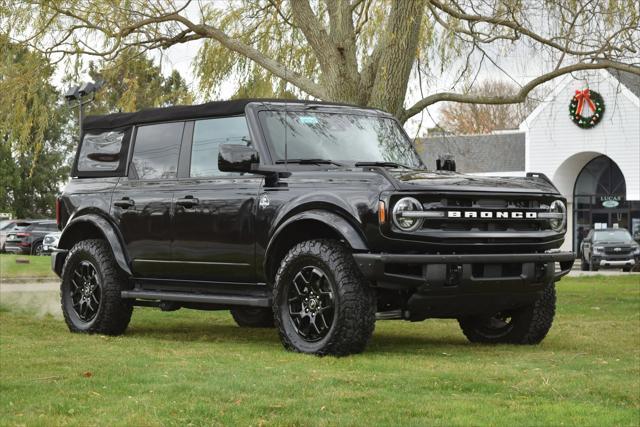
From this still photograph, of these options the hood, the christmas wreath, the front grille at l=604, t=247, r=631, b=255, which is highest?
the christmas wreath

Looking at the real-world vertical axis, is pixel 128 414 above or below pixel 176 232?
below

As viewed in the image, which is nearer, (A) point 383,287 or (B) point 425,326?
(A) point 383,287

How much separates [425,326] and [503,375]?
15.5ft

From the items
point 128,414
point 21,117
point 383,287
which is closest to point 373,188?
point 383,287

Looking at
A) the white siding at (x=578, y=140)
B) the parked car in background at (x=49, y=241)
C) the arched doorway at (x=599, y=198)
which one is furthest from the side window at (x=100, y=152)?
the arched doorway at (x=599, y=198)

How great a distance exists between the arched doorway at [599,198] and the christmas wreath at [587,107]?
7.67 ft

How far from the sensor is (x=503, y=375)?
746 cm

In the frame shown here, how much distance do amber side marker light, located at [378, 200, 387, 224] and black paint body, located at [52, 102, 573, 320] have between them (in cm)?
3

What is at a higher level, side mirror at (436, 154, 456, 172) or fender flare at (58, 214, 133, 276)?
side mirror at (436, 154, 456, 172)

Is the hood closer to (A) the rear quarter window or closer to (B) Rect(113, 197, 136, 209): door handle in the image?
(B) Rect(113, 197, 136, 209): door handle

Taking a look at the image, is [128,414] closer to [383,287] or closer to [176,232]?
[383,287]

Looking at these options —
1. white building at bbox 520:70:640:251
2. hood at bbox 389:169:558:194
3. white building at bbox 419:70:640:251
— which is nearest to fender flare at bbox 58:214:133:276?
hood at bbox 389:169:558:194

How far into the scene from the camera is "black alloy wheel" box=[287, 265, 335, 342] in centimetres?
871

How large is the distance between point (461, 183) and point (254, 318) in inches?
149
